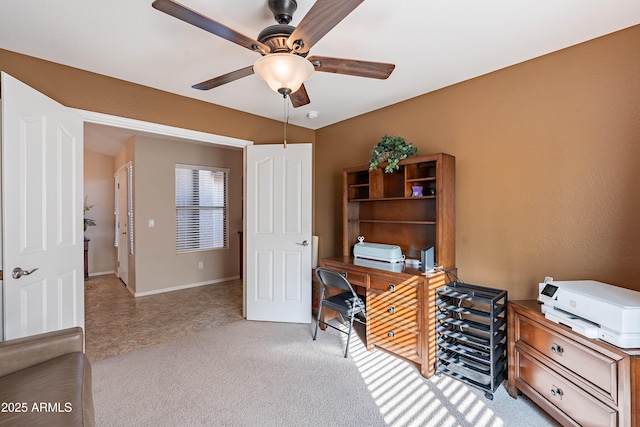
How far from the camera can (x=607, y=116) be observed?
6.40 ft

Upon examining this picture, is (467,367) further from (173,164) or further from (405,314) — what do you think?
(173,164)

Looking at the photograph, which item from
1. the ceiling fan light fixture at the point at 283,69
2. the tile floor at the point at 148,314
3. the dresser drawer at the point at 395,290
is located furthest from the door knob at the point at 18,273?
the dresser drawer at the point at 395,290

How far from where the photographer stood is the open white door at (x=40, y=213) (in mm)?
1768

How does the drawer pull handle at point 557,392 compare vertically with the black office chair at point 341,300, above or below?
below

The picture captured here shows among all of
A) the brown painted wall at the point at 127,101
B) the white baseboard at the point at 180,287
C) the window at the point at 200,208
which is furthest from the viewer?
the window at the point at 200,208

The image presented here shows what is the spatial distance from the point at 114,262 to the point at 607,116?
24.6 ft

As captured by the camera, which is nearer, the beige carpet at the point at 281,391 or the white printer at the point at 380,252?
the beige carpet at the point at 281,391

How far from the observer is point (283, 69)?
150cm

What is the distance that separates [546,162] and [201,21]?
7.97 ft

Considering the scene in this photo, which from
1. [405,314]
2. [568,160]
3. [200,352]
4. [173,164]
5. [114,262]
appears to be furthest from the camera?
[114,262]

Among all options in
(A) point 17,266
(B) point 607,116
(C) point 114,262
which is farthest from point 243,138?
(C) point 114,262

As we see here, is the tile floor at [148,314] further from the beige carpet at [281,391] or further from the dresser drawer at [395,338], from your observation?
the dresser drawer at [395,338]

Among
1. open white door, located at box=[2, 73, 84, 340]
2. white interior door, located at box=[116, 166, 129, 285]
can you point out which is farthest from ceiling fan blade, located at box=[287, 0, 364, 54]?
white interior door, located at box=[116, 166, 129, 285]

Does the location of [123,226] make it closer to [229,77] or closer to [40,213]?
[40,213]
